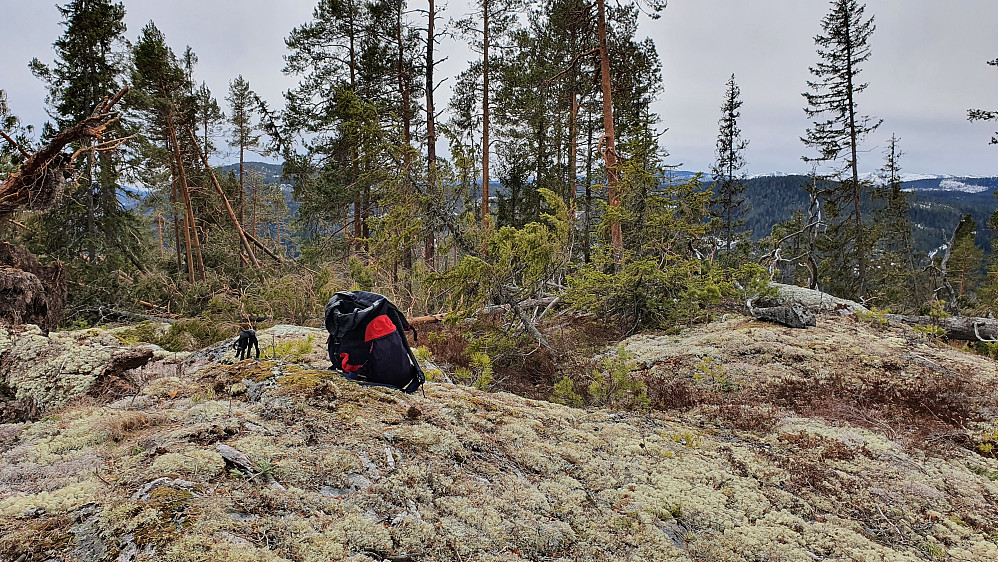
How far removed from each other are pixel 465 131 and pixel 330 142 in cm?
579

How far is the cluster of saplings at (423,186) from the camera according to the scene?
6.75 meters

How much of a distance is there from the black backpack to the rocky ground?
0.72 ft

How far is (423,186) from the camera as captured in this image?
6.42 meters

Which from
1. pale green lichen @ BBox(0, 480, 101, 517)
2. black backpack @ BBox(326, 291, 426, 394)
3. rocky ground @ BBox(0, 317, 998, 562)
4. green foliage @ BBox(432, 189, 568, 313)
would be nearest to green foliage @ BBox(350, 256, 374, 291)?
green foliage @ BBox(432, 189, 568, 313)

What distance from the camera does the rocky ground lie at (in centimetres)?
170

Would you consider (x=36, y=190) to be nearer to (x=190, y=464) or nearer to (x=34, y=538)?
(x=190, y=464)

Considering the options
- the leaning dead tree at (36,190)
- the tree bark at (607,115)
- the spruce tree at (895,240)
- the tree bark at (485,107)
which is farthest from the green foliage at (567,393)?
the spruce tree at (895,240)

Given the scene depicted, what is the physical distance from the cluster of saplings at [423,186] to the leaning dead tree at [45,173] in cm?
96

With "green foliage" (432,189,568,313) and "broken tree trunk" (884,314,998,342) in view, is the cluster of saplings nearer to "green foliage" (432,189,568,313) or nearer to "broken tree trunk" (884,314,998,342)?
"green foliage" (432,189,568,313)

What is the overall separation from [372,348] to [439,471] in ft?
4.83

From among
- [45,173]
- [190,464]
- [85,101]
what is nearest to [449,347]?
[190,464]

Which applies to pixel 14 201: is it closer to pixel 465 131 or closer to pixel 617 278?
pixel 617 278

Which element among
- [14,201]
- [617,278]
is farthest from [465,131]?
[14,201]

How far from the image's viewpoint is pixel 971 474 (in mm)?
3287
